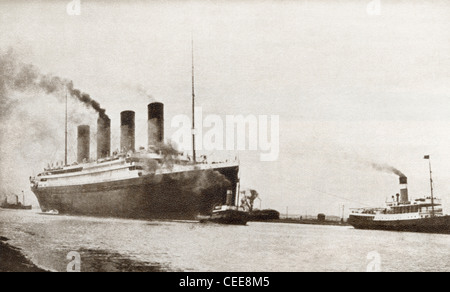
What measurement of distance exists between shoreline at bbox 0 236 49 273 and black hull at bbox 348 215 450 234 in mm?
12016

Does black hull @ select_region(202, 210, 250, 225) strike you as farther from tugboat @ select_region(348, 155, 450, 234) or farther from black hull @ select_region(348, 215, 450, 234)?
black hull @ select_region(348, 215, 450, 234)

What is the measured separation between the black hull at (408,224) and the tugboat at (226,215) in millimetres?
4820

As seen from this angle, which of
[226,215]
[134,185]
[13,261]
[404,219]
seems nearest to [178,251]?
[13,261]

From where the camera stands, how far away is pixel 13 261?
832 centimetres

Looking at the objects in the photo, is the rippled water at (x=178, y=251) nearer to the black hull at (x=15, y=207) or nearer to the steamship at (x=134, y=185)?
the black hull at (x=15, y=207)

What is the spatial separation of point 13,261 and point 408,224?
538 inches

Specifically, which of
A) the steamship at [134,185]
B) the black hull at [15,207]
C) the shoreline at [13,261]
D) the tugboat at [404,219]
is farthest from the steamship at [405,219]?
the shoreline at [13,261]

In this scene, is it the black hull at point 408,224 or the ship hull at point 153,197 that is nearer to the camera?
the ship hull at point 153,197

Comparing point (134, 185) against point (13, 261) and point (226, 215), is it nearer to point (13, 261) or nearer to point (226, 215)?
point (226, 215)

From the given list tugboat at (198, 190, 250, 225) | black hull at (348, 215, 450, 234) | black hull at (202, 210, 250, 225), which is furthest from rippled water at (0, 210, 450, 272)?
black hull at (348, 215, 450, 234)

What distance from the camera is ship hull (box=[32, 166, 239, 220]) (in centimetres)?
1307

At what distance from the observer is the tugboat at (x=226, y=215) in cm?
1402
